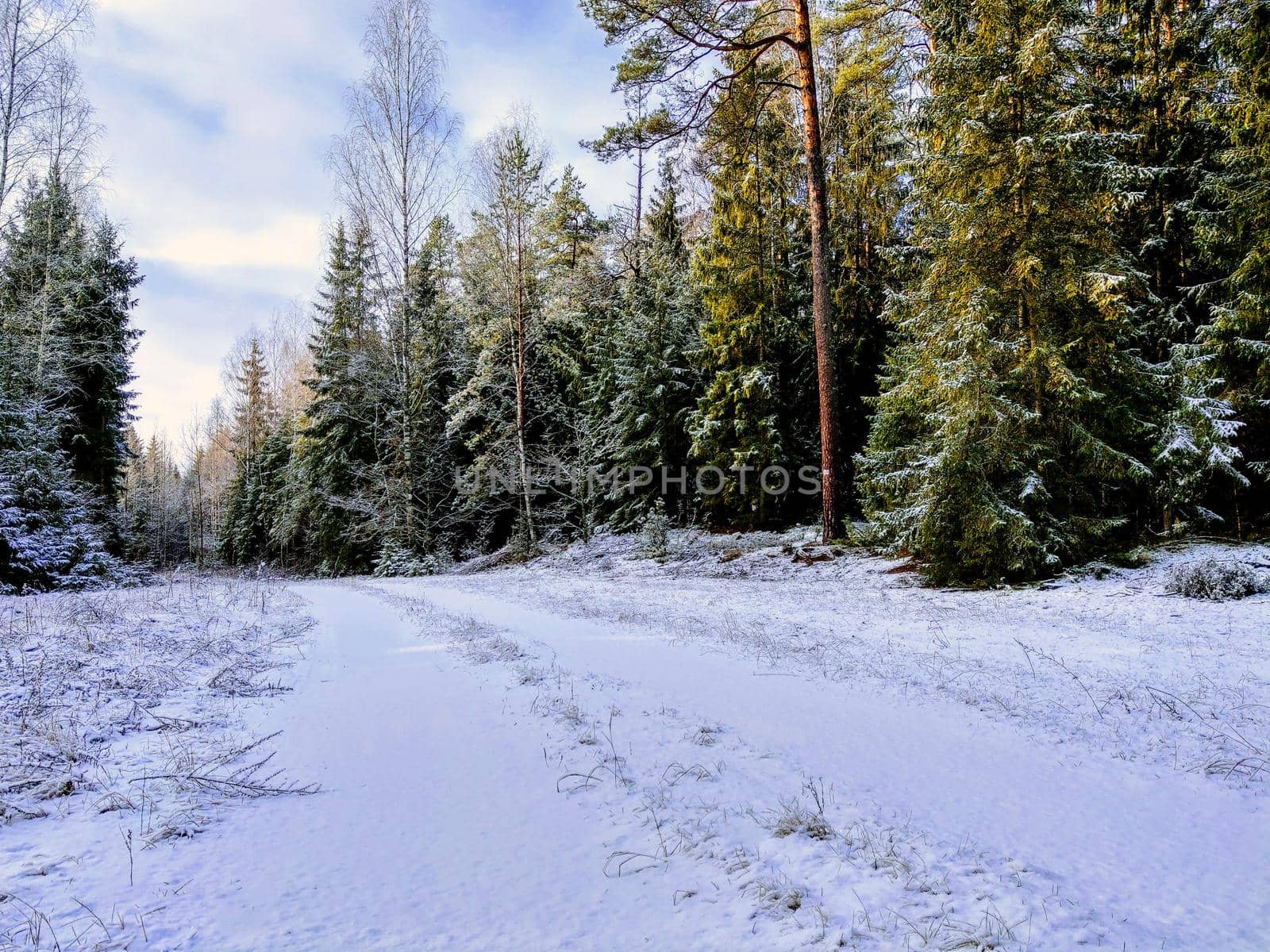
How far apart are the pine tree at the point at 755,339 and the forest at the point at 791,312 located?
117mm

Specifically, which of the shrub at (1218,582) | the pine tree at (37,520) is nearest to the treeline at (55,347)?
the pine tree at (37,520)

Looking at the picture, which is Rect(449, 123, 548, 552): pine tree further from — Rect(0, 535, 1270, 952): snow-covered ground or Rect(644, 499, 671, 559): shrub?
Rect(0, 535, 1270, 952): snow-covered ground

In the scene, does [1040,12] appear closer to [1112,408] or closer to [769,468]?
A: [1112,408]

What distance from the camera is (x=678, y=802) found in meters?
2.56

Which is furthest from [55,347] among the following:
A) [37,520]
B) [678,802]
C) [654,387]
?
[678,802]

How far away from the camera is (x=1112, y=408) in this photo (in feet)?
33.4

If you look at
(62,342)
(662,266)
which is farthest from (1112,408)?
(62,342)

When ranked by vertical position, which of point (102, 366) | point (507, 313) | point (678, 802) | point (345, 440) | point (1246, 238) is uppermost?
point (507, 313)

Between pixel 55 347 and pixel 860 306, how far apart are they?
24859 millimetres

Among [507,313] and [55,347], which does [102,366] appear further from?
[507,313]

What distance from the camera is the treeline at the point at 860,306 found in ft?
33.0

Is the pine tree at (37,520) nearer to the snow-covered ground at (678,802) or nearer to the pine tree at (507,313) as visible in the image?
the snow-covered ground at (678,802)

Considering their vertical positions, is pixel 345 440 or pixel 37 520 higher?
pixel 345 440

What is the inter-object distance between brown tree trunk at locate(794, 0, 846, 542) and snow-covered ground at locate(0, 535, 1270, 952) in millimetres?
7961
